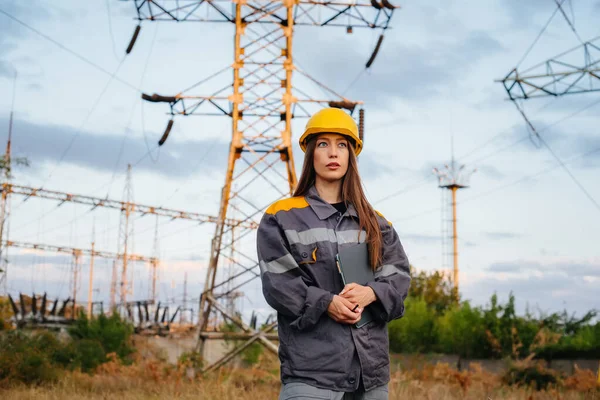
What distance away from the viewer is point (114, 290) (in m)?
50.9

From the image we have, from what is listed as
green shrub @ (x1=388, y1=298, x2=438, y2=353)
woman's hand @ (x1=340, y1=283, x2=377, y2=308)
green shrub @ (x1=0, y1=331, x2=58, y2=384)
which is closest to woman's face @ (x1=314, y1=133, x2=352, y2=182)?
woman's hand @ (x1=340, y1=283, x2=377, y2=308)

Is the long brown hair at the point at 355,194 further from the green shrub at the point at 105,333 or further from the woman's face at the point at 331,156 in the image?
the green shrub at the point at 105,333

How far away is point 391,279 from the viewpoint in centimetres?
368

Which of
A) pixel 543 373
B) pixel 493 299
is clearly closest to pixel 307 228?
pixel 543 373

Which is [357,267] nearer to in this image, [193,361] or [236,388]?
[236,388]

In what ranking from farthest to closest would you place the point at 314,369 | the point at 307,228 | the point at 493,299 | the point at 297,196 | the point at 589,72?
the point at 493,299 < the point at 589,72 < the point at 297,196 < the point at 307,228 < the point at 314,369

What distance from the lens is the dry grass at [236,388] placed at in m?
8.52

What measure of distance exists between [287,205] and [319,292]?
0.54 m

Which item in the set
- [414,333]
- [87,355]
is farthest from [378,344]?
[414,333]

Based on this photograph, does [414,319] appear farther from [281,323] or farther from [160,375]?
[281,323]

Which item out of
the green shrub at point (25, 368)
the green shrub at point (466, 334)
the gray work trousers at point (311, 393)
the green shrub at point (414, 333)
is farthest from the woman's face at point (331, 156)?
the green shrub at point (414, 333)

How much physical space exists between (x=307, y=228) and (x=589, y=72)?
13.0 meters

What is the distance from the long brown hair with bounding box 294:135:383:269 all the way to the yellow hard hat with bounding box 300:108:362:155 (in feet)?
0.15

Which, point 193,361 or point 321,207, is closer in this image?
point 321,207
